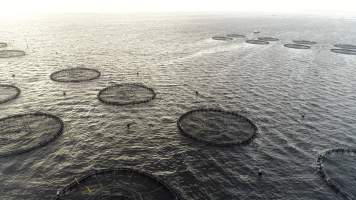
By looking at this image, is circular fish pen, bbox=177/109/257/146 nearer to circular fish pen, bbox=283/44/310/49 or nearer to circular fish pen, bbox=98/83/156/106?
circular fish pen, bbox=98/83/156/106

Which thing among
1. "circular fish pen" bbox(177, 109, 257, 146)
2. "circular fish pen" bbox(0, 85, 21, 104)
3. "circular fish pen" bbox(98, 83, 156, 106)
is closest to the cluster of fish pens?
"circular fish pen" bbox(98, 83, 156, 106)

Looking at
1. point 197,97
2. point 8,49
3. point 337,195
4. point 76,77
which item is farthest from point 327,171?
point 8,49

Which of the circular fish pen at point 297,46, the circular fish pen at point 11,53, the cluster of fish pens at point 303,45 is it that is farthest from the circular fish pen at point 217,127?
the cluster of fish pens at point 303,45

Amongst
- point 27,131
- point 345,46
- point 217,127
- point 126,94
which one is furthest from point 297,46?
point 27,131

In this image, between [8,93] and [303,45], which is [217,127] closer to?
[8,93]

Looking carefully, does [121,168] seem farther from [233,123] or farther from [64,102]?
[64,102]

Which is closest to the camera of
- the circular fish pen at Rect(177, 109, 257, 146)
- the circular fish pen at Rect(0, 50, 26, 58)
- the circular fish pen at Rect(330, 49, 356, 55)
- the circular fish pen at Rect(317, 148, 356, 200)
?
the circular fish pen at Rect(317, 148, 356, 200)
